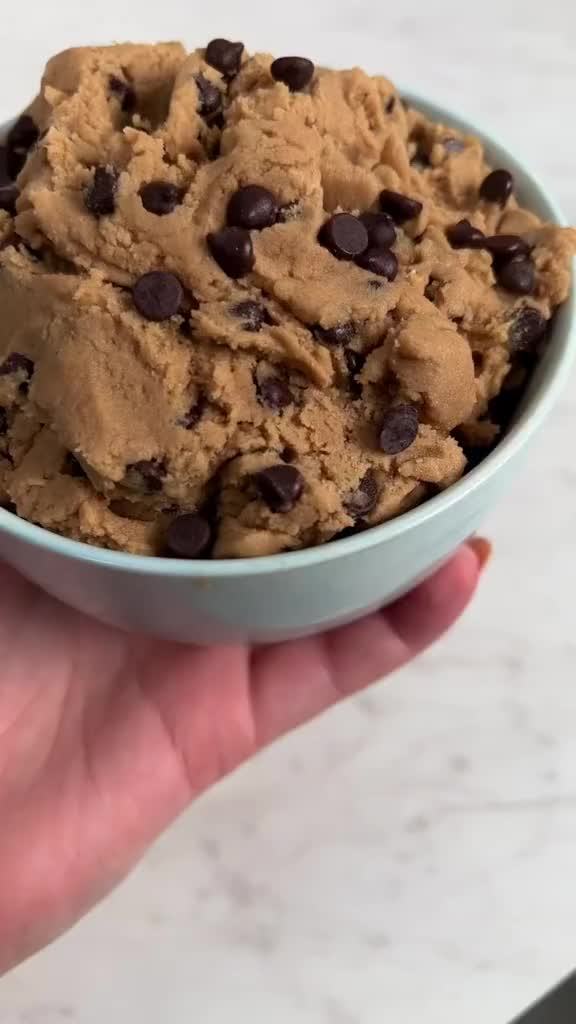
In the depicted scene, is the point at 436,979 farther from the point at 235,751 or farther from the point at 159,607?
the point at 159,607

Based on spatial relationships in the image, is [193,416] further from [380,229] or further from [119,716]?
[119,716]

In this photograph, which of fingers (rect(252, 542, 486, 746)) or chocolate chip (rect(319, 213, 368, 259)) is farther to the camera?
fingers (rect(252, 542, 486, 746))

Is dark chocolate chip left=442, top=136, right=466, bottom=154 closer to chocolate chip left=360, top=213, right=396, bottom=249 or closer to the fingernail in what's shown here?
chocolate chip left=360, top=213, right=396, bottom=249

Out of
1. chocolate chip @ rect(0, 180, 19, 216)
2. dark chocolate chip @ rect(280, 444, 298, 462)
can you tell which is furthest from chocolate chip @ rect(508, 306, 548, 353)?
chocolate chip @ rect(0, 180, 19, 216)

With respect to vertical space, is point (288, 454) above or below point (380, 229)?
below

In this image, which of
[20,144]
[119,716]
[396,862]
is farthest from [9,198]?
[396,862]

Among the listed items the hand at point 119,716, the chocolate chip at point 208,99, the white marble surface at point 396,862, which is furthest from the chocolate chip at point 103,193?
the white marble surface at point 396,862

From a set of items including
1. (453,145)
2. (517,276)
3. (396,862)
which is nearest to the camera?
(517,276)
